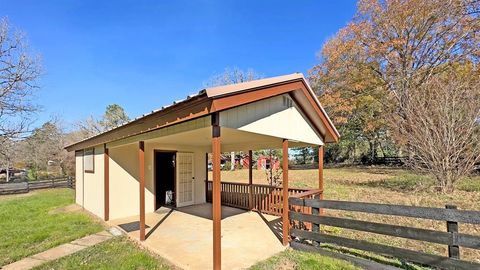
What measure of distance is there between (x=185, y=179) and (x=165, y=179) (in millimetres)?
760

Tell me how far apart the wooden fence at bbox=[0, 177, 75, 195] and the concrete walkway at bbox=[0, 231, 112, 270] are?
47.8 ft

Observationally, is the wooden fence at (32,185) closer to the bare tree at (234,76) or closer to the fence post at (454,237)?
the bare tree at (234,76)

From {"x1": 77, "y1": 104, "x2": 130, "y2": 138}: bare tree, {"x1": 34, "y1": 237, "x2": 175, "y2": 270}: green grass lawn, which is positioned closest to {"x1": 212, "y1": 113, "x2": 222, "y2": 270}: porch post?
{"x1": 34, "y1": 237, "x2": 175, "y2": 270}: green grass lawn

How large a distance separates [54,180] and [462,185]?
77.9 feet

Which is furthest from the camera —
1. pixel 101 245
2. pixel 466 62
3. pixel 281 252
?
pixel 466 62

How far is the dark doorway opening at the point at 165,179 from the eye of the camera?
395 inches

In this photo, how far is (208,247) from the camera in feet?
17.7

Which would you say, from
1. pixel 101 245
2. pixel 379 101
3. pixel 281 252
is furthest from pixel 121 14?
pixel 379 101

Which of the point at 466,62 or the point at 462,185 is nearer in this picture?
the point at 462,185

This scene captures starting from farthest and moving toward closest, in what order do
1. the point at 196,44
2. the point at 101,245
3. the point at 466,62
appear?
the point at 466,62 → the point at 196,44 → the point at 101,245

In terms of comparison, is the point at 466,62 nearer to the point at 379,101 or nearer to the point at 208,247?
the point at 379,101

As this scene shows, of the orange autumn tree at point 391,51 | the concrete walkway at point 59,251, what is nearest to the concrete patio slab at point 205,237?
the concrete walkway at point 59,251

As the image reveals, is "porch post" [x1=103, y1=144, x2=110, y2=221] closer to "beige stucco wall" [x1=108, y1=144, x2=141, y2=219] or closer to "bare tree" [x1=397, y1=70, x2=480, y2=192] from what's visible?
"beige stucco wall" [x1=108, y1=144, x2=141, y2=219]

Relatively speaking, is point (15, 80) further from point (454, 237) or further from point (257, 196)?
point (454, 237)
